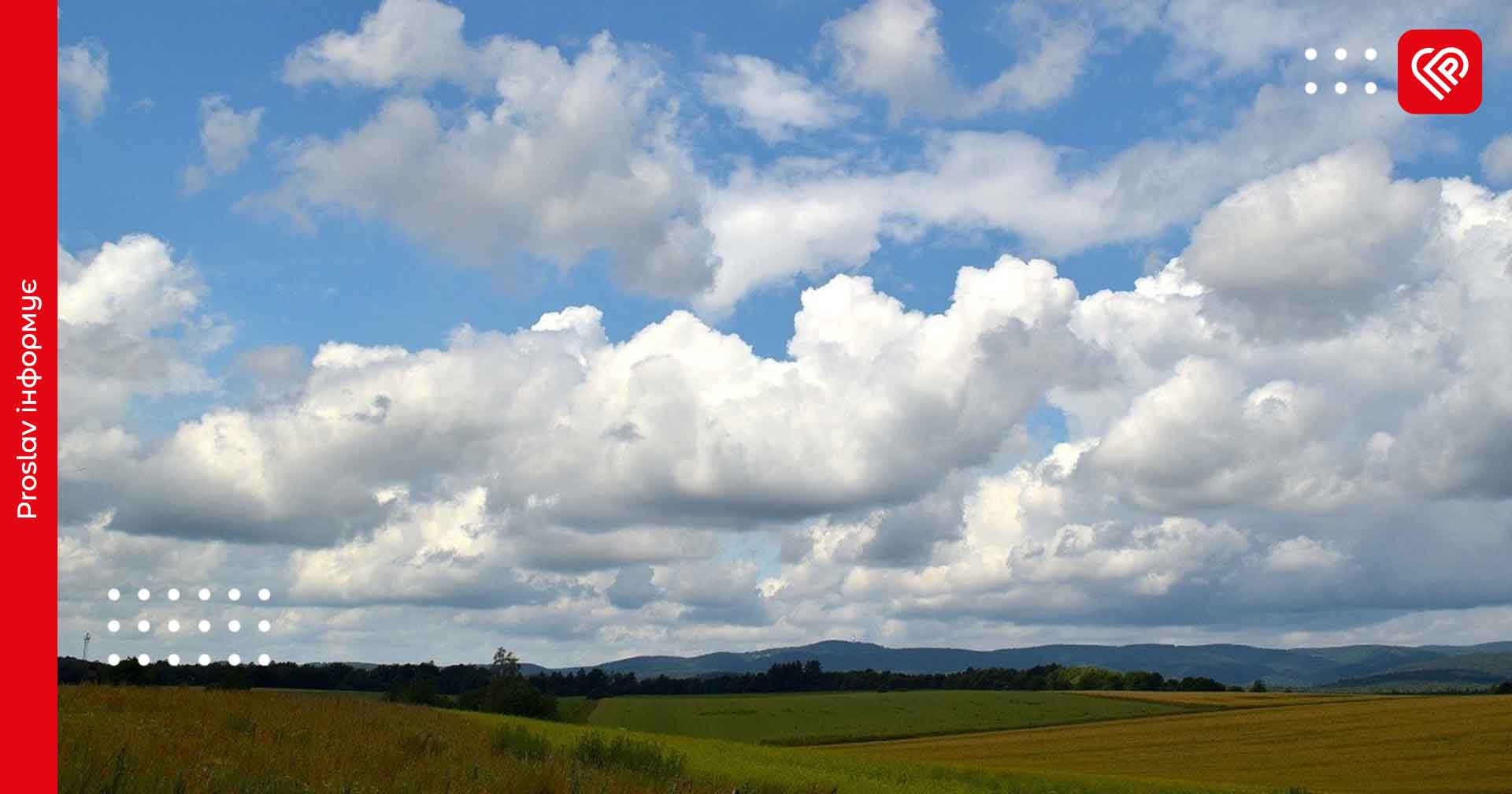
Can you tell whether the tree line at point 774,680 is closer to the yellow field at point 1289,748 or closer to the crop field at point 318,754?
the yellow field at point 1289,748

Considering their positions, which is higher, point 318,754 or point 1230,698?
point 318,754

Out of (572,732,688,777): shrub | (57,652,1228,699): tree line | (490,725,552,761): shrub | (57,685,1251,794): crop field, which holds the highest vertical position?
(57,685,1251,794): crop field

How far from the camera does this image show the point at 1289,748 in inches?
3093

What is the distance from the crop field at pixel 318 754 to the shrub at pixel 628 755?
31 mm

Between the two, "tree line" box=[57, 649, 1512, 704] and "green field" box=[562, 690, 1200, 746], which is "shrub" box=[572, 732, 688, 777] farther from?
"tree line" box=[57, 649, 1512, 704]

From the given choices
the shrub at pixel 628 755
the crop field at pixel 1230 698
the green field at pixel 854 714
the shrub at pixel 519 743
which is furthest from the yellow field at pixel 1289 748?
the shrub at pixel 519 743

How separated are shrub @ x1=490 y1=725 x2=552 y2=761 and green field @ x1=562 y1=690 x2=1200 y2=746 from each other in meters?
85.1

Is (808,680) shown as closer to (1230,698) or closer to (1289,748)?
(1230,698)

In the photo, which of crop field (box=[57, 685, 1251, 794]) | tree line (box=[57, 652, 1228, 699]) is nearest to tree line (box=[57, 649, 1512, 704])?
tree line (box=[57, 652, 1228, 699])

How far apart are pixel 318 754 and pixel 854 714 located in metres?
120

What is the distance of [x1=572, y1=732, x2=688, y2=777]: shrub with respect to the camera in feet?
55.3

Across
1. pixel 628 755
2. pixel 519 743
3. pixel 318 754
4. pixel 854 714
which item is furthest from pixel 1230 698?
pixel 318 754

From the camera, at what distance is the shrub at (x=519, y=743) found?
639 inches
